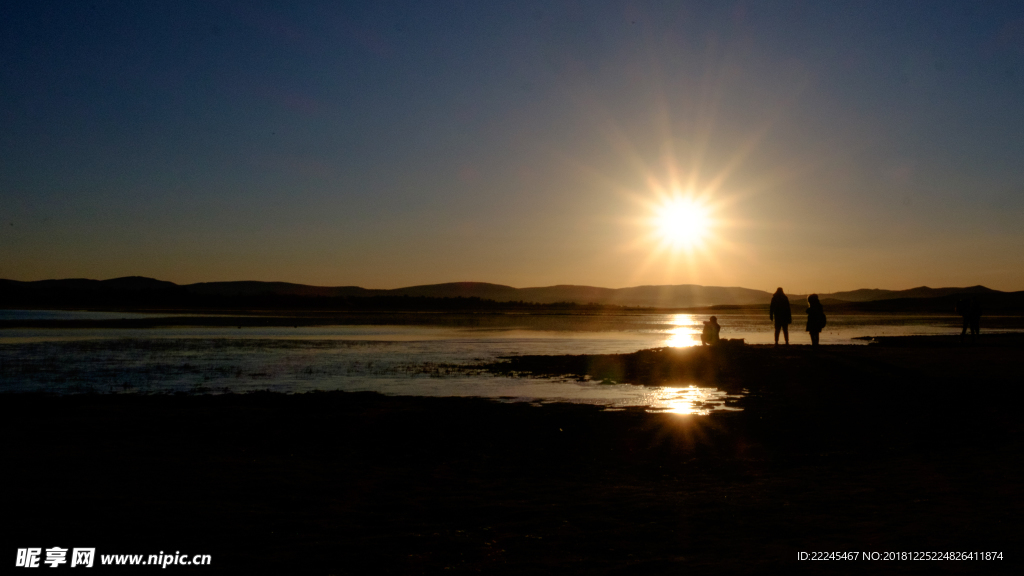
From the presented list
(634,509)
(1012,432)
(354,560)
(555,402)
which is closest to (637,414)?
(555,402)

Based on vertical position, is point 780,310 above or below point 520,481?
above

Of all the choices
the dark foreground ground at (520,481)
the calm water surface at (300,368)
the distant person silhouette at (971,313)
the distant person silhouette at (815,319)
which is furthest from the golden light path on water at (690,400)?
the distant person silhouette at (971,313)

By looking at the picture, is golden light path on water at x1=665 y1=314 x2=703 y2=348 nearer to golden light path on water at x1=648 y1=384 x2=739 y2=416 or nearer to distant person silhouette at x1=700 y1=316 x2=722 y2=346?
distant person silhouette at x1=700 y1=316 x2=722 y2=346

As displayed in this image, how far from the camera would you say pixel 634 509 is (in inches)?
305

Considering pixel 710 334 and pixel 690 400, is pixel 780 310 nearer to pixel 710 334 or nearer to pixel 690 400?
pixel 710 334

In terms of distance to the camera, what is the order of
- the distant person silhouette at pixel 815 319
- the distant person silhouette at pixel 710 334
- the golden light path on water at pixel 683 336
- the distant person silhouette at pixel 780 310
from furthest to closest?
the golden light path on water at pixel 683 336 < the distant person silhouette at pixel 710 334 < the distant person silhouette at pixel 780 310 < the distant person silhouette at pixel 815 319

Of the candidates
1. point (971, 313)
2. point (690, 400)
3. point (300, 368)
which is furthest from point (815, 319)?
point (300, 368)

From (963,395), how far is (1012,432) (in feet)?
12.8

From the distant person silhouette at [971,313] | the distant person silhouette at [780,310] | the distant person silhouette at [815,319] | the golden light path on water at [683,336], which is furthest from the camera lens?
the golden light path on water at [683,336]

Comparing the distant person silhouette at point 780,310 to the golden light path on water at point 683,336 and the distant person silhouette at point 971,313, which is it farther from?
the distant person silhouette at point 971,313

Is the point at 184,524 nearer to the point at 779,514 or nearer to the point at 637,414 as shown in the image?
the point at 779,514

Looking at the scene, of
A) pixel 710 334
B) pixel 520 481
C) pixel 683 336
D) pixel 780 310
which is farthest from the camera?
pixel 683 336

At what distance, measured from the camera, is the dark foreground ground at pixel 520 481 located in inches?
248

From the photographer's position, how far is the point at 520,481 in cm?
939
